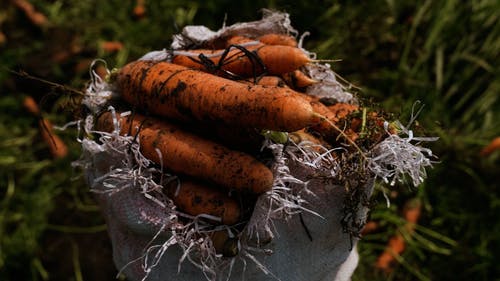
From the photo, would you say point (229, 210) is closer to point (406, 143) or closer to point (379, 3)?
point (406, 143)

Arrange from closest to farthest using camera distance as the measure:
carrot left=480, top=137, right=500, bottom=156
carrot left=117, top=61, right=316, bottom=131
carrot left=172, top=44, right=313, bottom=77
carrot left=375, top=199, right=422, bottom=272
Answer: carrot left=117, top=61, right=316, bottom=131
carrot left=172, top=44, right=313, bottom=77
carrot left=375, top=199, right=422, bottom=272
carrot left=480, top=137, right=500, bottom=156

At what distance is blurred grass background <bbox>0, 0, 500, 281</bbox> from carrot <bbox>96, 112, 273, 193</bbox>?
762 millimetres

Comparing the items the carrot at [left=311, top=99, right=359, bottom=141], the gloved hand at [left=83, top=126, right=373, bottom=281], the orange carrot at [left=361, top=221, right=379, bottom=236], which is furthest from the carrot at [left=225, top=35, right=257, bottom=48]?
the orange carrot at [left=361, top=221, right=379, bottom=236]

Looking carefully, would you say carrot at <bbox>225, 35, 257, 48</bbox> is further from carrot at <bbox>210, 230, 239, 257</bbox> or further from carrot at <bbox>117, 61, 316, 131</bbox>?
carrot at <bbox>210, 230, 239, 257</bbox>

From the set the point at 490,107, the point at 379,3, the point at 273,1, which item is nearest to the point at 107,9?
the point at 273,1

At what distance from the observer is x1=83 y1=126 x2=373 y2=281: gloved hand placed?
50.0 inches

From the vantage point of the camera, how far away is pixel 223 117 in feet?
4.05

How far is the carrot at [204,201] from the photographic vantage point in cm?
123

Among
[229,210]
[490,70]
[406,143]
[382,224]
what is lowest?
[382,224]

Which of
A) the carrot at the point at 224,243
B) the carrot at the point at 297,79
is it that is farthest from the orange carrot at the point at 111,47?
the carrot at the point at 224,243

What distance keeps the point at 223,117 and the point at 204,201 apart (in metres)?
0.22

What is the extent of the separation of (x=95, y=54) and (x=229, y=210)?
6.04 ft

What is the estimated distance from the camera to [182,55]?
5.01 ft

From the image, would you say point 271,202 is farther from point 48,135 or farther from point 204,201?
point 48,135
